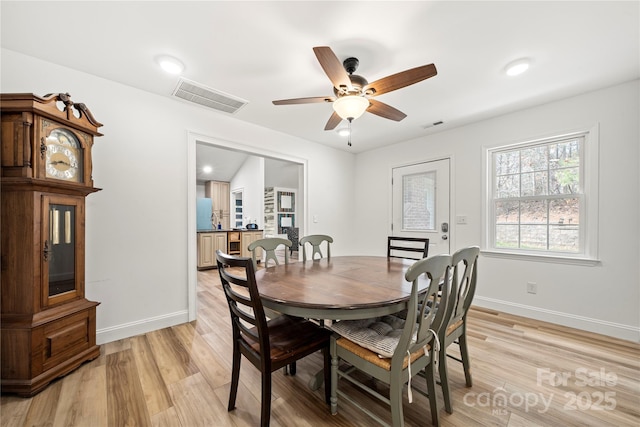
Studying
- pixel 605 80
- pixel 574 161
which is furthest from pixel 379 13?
pixel 574 161

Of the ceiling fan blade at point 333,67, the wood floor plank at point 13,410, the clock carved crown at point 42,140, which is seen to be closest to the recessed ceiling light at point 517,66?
the ceiling fan blade at point 333,67

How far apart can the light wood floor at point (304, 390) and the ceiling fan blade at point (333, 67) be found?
205 cm

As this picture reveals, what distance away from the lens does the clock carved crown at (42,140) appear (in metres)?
1.58

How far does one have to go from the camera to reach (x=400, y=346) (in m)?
1.19

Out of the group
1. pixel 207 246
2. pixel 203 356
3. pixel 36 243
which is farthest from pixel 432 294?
pixel 207 246

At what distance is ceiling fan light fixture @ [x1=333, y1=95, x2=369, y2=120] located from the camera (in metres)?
1.74

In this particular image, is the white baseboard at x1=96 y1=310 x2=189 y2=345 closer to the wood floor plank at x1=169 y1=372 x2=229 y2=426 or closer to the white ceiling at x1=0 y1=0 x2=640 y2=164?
the wood floor plank at x1=169 y1=372 x2=229 y2=426

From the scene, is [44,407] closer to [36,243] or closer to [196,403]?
[196,403]

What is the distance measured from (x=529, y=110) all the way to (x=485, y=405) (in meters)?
3.00

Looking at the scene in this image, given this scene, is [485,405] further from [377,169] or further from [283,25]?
[377,169]

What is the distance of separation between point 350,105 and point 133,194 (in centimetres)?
216

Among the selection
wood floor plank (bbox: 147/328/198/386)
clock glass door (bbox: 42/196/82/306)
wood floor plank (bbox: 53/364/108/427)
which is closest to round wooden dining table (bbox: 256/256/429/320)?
wood floor plank (bbox: 147/328/198/386)

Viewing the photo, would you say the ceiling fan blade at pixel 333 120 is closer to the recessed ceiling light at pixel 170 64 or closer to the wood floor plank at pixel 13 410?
the recessed ceiling light at pixel 170 64

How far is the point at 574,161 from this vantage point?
2650 mm
